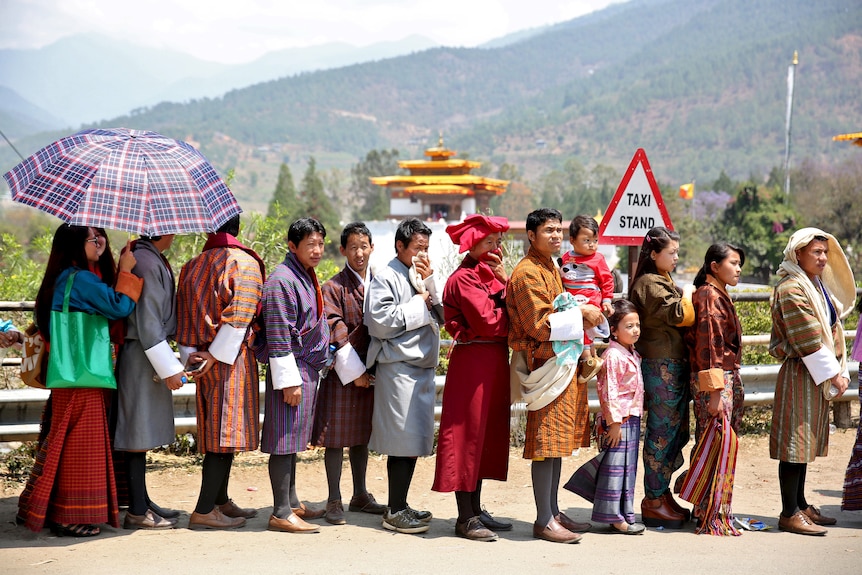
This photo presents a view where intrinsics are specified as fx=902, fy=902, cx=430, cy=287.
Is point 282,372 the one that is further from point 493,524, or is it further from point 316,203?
point 316,203

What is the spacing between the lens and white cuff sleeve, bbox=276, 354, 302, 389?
4484mm

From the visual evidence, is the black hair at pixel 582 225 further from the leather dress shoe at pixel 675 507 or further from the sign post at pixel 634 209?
the leather dress shoe at pixel 675 507

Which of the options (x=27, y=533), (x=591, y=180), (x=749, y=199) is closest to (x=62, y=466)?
(x=27, y=533)

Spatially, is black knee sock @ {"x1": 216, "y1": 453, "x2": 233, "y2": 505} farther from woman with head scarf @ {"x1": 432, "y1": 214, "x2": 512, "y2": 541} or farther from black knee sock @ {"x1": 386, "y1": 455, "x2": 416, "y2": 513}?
woman with head scarf @ {"x1": 432, "y1": 214, "x2": 512, "y2": 541}

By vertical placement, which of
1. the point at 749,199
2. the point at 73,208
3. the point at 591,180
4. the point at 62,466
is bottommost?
the point at 62,466

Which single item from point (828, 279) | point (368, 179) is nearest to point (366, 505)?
point (828, 279)

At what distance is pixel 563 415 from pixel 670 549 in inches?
32.4

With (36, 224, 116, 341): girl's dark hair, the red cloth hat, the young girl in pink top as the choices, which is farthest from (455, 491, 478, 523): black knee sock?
(36, 224, 116, 341): girl's dark hair

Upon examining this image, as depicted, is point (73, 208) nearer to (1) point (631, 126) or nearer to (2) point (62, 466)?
(2) point (62, 466)

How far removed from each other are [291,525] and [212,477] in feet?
1.53

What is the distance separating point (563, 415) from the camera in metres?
4.51

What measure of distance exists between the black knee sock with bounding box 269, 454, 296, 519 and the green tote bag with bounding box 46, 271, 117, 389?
89 cm

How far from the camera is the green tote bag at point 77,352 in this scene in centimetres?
433

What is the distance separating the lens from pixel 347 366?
4773 millimetres
